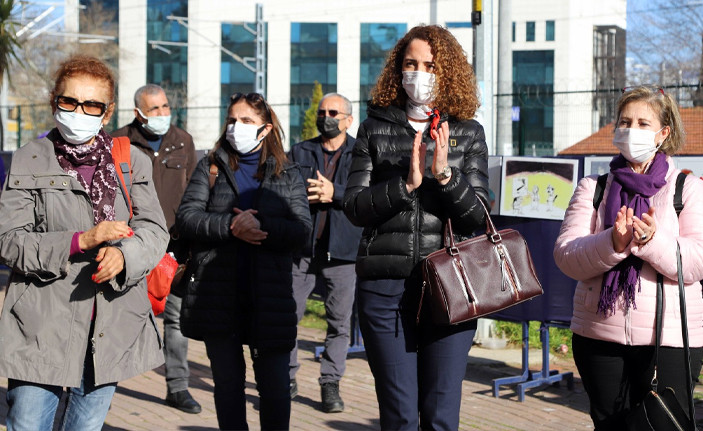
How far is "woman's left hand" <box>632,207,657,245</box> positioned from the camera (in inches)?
159

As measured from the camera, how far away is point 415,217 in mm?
4230

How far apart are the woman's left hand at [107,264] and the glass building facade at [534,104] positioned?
969 centimetres

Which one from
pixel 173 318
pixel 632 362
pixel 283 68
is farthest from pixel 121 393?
pixel 283 68

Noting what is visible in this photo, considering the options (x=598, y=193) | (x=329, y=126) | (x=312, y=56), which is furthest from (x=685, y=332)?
(x=312, y=56)

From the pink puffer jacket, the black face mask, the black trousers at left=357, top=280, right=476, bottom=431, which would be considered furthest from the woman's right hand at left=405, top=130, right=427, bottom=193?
the black face mask

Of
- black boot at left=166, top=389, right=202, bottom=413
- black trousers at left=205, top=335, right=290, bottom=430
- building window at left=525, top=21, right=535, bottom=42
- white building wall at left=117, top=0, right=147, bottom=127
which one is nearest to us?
black trousers at left=205, top=335, right=290, bottom=430

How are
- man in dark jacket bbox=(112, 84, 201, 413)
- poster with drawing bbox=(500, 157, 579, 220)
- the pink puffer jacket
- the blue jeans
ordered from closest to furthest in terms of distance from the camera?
1. the blue jeans
2. the pink puffer jacket
3. man in dark jacket bbox=(112, 84, 201, 413)
4. poster with drawing bbox=(500, 157, 579, 220)

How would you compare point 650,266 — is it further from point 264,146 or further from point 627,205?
point 264,146

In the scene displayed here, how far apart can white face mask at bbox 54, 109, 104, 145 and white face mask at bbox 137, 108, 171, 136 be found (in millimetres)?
3278

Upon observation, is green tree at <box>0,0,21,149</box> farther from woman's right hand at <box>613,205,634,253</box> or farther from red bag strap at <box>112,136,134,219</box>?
woman's right hand at <box>613,205,634,253</box>

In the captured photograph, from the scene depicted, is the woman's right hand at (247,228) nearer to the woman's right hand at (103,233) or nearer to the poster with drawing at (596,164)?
the woman's right hand at (103,233)

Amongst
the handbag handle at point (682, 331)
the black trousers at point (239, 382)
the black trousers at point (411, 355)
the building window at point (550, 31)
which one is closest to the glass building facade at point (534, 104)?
the building window at point (550, 31)

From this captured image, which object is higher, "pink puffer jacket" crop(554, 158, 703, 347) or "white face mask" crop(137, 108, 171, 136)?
"white face mask" crop(137, 108, 171, 136)

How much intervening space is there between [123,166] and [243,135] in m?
1.26
